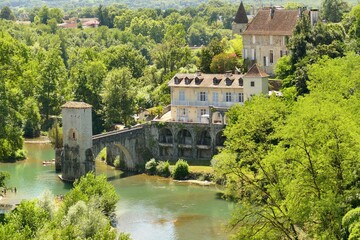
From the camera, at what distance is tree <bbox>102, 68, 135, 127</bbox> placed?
277ft

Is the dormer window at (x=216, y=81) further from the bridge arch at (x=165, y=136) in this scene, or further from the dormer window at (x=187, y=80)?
the bridge arch at (x=165, y=136)

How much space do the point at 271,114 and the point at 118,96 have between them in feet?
125

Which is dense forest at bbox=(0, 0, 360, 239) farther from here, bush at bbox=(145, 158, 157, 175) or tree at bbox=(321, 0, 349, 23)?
bush at bbox=(145, 158, 157, 175)

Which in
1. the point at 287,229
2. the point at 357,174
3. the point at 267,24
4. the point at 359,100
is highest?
the point at 267,24

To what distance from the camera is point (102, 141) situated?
74875 millimetres

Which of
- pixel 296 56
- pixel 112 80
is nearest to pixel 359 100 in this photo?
pixel 296 56

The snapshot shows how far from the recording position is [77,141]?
73250mm

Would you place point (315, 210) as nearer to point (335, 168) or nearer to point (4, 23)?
point (335, 168)

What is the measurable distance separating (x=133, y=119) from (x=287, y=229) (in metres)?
47.7

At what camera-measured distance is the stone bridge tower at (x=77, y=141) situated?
72.8m

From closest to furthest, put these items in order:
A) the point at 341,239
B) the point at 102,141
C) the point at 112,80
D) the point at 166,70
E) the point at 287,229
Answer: the point at 341,239 < the point at 287,229 < the point at 102,141 < the point at 112,80 < the point at 166,70

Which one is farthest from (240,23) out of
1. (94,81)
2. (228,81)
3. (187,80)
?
(228,81)

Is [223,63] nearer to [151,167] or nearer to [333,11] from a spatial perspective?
[151,167]

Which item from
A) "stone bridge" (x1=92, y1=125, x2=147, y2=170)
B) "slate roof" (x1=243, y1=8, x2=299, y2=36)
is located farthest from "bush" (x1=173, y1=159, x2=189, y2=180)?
"slate roof" (x1=243, y1=8, x2=299, y2=36)
